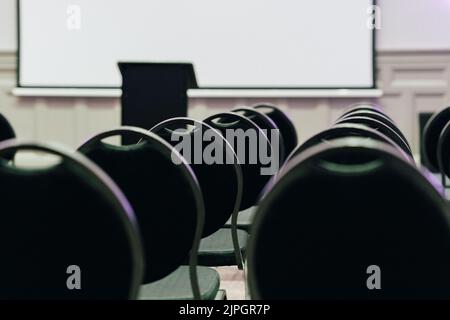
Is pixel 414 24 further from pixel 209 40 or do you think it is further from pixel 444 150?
pixel 444 150

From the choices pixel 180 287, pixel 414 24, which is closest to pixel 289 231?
pixel 180 287

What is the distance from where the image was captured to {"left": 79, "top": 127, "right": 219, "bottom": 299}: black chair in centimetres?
212

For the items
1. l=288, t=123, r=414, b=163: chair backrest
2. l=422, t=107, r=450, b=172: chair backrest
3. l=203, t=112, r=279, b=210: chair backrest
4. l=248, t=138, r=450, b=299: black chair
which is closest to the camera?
l=248, t=138, r=450, b=299: black chair

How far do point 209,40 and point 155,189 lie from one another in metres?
5.81

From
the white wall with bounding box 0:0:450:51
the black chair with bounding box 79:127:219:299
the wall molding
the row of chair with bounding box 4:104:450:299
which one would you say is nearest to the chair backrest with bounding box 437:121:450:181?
the black chair with bounding box 79:127:219:299

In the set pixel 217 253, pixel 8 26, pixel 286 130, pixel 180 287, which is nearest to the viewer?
pixel 180 287

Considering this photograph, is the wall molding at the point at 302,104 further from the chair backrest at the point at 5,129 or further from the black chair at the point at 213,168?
the black chair at the point at 213,168

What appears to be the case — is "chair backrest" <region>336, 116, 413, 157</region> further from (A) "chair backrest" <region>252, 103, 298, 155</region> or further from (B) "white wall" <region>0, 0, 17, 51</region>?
(B) "white wall" <region>0, 0, 17, 51</region>

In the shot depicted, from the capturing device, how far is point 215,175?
2887mm

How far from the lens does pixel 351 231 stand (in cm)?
134

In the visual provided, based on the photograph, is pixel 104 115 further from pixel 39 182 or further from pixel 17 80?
pixel 39 182

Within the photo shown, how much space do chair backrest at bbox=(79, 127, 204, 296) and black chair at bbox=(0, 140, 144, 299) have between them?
0.65 m

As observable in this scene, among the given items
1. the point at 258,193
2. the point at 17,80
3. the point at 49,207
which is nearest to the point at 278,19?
the point at 17,80
